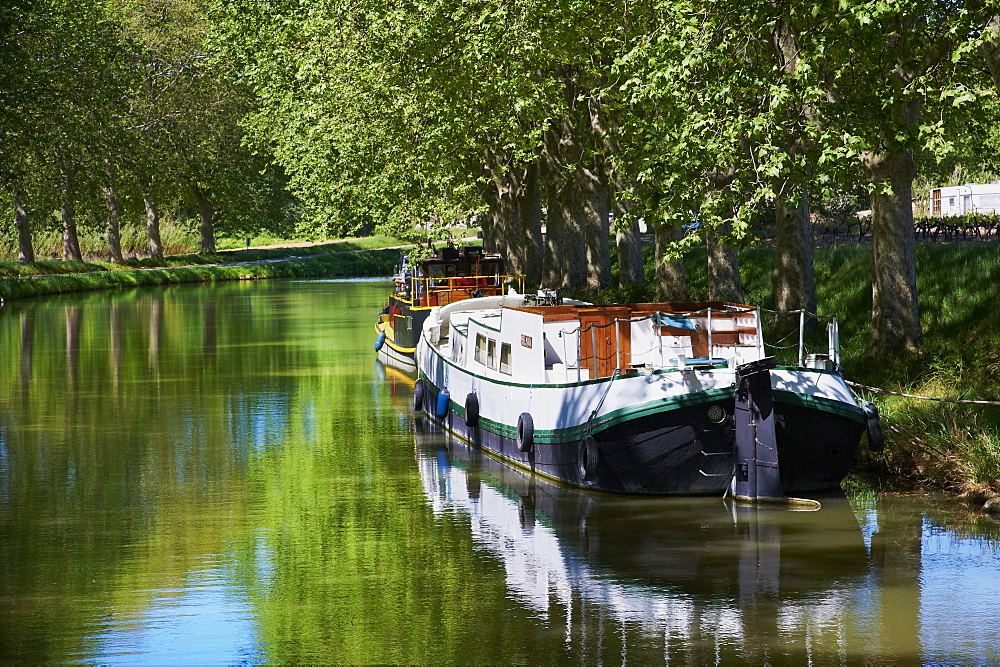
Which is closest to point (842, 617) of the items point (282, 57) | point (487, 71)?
point (487, 71)

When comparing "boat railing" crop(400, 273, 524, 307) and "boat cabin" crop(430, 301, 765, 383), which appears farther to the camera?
"boat railing" crop(400, 273, 524, 307)

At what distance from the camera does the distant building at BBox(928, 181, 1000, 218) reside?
254 ft

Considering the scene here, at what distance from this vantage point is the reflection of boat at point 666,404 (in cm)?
1797

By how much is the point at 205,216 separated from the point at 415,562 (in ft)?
287

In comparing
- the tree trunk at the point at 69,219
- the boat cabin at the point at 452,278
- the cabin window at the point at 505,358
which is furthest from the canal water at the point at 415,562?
the tree trunk at the point at 69,219

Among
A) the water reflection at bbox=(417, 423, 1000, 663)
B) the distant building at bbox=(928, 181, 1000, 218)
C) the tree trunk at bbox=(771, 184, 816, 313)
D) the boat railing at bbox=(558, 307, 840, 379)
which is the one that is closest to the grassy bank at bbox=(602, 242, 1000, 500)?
the water reflection at bbox=(417, 423, 1000, 663)

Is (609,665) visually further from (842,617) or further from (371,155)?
(371,155)

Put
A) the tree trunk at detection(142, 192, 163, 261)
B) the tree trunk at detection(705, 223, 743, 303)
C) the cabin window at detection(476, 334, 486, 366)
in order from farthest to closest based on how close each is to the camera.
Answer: the tree trunk at detection(142, 192, 163, 261) → the tree trunk at detection(705, 223, 743, 303) → the cabin window at detection(476, 334, 486, 366)

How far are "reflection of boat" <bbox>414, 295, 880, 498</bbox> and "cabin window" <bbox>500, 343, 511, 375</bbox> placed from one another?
17mm

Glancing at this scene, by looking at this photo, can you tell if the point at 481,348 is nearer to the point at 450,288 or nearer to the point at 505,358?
the point at 505,358

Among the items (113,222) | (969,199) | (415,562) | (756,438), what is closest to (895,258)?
(756,438)

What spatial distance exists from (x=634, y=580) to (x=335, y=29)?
101ft

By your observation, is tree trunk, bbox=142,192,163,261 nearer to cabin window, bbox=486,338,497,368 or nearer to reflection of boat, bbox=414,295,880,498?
cabin window, bbox=486,338,497,368

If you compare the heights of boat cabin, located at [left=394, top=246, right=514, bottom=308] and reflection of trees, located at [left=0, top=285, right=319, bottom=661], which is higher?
boat cabin, located at [left=394, top=246, right=514, bottom=308]
